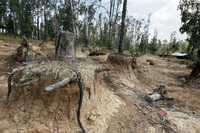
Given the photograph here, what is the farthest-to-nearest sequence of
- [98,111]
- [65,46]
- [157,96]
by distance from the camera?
[157,96], [65,46], [98,111]

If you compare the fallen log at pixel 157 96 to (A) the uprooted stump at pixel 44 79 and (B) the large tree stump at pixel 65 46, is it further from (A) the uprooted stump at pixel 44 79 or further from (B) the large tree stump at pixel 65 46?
(A) the uprooted stump at pixel 44 79

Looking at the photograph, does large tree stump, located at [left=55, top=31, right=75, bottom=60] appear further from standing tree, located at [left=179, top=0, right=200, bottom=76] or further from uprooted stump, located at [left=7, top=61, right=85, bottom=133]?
standing tree, located at [left=179, top=0, right=200, bottom=76]

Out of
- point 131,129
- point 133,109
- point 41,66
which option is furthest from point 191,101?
point 41,66

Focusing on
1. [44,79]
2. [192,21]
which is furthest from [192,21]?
[44,79]

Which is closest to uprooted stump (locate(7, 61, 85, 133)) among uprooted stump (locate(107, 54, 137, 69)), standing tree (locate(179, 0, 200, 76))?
uprooted stump (locate(107, 54, 137, 69))

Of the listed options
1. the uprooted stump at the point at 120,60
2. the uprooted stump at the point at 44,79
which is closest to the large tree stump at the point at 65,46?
the uprooted stump at the point at 44,79

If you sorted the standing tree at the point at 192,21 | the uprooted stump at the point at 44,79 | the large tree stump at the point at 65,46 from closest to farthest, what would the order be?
the uprooted stump at the point at 44,79
the large tree stump at the point at 65,46
the standing tree at the point at 192,21

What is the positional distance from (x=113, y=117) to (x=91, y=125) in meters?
0.95

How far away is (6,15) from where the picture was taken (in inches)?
1455

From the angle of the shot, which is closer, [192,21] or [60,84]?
[60,84]

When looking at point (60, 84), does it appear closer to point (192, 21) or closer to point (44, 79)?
point (44, 79)

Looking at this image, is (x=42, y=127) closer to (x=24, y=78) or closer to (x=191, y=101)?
(x=24, y=78)

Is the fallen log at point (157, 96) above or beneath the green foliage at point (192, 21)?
beneath

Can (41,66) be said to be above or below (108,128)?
above
